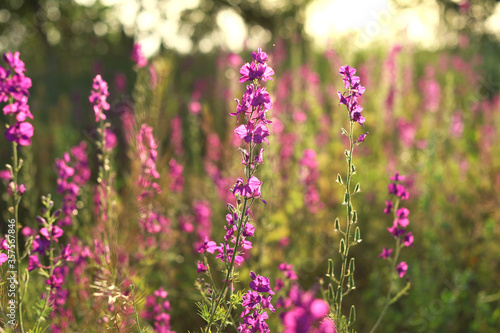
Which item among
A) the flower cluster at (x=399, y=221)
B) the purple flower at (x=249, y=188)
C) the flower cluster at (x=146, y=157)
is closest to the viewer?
the purple flower at (x=249, y=188)

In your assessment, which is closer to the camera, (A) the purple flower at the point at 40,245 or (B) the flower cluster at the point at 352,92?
(B) the flower cluster at the point at 352,92

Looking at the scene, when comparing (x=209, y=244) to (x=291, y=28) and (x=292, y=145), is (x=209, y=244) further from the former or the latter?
(x=291, y=28)

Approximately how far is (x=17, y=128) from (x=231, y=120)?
84.9 inches

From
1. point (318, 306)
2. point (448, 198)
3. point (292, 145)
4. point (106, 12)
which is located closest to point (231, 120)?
point (292, 145)

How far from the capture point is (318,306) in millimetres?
701

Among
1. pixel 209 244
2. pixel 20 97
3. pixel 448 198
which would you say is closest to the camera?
pixel 20 97

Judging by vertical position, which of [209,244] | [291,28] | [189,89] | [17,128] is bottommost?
[209,244]

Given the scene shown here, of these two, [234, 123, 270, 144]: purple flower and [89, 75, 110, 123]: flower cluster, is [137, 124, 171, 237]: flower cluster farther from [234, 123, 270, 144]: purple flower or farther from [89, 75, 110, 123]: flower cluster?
[234, 123, 270, 144]: purple flower

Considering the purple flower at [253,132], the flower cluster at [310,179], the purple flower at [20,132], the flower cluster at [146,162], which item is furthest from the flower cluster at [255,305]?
the flower cluster at [310,179]

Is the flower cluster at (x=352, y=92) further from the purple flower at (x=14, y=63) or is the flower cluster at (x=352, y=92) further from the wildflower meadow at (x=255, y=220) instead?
the purple flower at (x=14, y=63)

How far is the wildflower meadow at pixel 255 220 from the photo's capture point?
1.54 meters

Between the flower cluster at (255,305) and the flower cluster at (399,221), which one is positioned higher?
the flower cluster at (399,221)

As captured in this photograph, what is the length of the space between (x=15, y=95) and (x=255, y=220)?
1.95m

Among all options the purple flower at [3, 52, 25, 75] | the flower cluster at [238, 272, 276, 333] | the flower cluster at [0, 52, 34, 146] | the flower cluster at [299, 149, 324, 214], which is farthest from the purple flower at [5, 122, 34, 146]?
the flower cluster at [299, 149, 324, 214]
